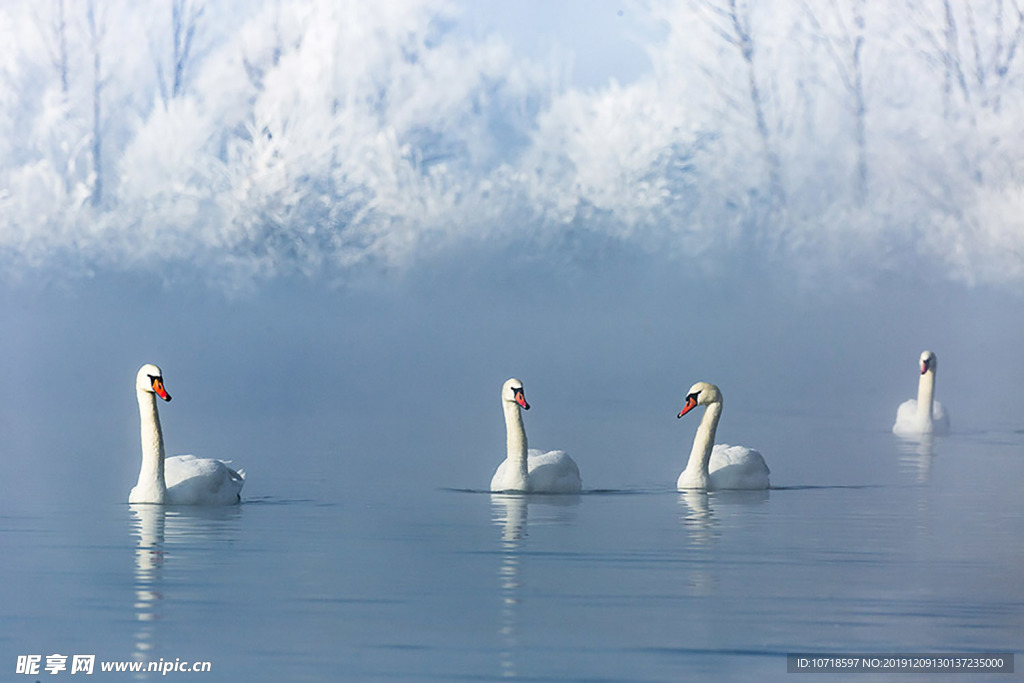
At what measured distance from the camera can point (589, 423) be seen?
37625 millimetres

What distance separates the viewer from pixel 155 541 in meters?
16.3

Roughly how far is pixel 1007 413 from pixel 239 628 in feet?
102

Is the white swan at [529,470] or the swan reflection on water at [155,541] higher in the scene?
the white swan at [529,470]

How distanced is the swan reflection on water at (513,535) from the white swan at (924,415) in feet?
42.8

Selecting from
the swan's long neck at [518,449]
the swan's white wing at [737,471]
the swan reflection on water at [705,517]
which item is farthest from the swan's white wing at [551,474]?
the swan's white wing at [737,471]

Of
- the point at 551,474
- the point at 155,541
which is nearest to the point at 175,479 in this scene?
the point at 155,541

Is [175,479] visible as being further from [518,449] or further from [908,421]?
[908,421]

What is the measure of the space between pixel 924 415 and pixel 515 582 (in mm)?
19297

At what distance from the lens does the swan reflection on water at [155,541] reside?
1219cm

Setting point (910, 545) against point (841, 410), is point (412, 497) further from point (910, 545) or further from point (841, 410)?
point (841, 410)

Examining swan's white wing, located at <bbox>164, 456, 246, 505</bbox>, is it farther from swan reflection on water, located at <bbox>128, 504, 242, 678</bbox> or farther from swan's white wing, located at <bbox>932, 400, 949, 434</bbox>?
swan's white wing, located at <bbox>932, 400, 949, 434</bbox>

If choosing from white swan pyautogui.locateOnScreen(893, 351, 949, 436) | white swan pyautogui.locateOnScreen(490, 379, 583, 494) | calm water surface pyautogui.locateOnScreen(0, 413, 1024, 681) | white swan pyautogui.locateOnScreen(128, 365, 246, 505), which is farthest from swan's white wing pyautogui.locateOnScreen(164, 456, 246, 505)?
white swan pyautogui.locateOnScreen(893, 351, 949, 436)

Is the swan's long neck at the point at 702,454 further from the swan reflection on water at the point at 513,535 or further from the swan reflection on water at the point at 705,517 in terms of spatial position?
the swan reflection on water at the point at 513,535

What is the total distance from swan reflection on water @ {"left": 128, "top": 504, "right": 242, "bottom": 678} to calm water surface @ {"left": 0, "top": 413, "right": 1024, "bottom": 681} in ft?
0.11
